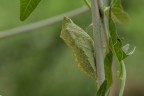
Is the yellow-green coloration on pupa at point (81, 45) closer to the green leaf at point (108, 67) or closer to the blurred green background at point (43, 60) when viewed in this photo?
the green leaf at point (108, 67)

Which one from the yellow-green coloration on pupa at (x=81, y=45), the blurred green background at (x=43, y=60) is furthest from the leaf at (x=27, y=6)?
the blurred green background at (x=43, y=60)

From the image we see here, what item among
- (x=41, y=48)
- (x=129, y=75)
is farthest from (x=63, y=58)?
(x=129, y=75)

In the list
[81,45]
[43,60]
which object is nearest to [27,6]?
[81,45]

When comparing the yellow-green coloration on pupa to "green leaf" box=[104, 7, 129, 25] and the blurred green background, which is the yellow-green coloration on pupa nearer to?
"green leaf" box=[104, 7, 129, 25]

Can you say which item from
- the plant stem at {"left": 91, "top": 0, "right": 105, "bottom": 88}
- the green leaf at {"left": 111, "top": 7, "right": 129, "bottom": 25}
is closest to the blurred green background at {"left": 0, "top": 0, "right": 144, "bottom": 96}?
the green leaf at {"left": 111, "top": 7, "right": 129, "bottom": 25}

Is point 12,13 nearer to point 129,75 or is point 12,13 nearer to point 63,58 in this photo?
point 63,58

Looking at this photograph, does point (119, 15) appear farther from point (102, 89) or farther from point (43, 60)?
point (43, 60)

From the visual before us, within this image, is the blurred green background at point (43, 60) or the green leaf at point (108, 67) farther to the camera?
the blurred green background at point (43, 60)
